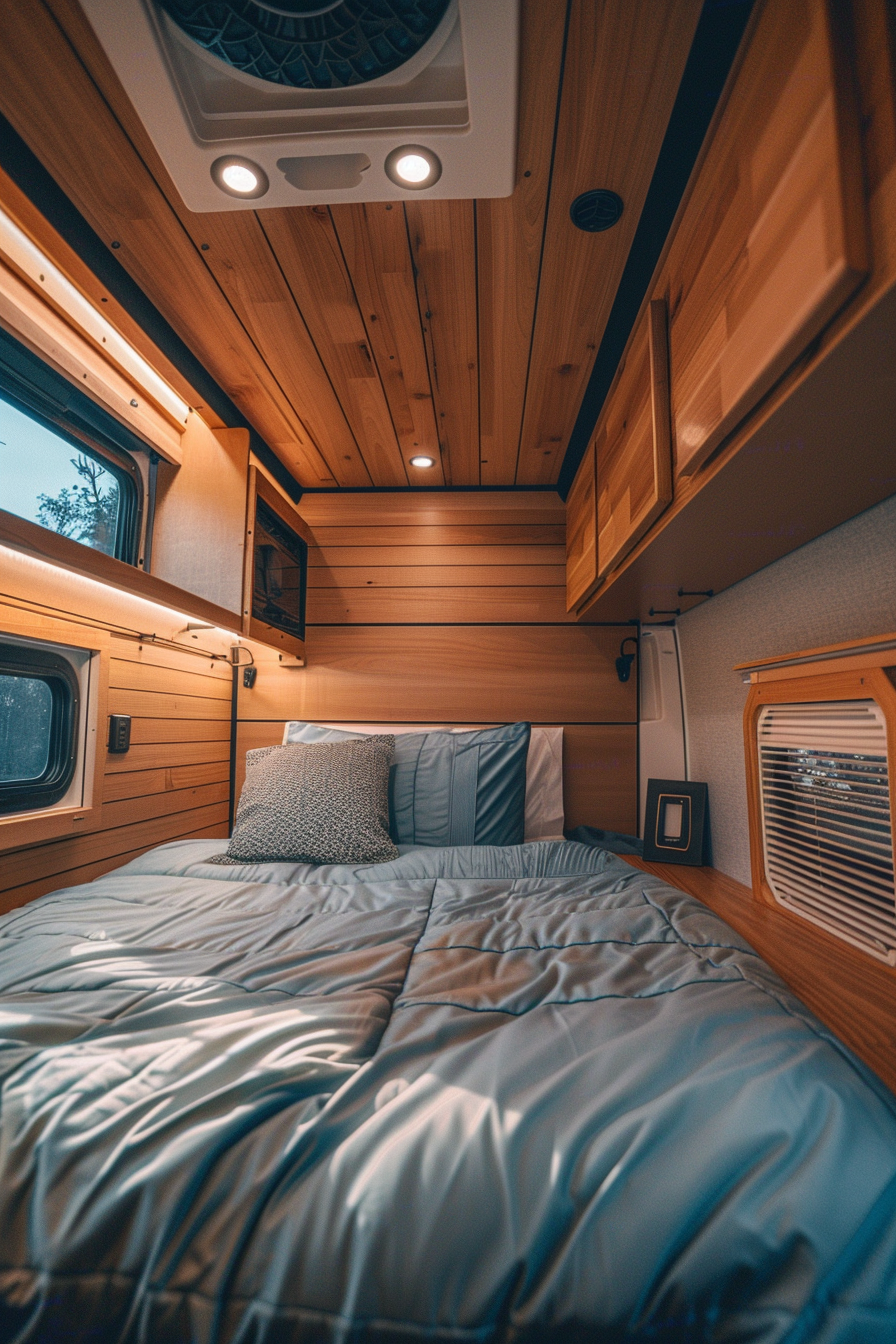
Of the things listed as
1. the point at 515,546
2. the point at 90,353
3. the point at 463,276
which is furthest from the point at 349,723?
the point at 463,276

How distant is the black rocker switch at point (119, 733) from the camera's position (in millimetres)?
1803

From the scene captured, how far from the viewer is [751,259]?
788 mm

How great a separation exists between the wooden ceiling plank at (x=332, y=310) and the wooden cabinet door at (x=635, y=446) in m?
0.73

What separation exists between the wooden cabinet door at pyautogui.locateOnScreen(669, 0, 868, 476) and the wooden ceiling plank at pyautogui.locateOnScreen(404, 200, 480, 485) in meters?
0.51

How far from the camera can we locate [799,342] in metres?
0.68

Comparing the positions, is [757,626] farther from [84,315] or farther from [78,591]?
[84,315]

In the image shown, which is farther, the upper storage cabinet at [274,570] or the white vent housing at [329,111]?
the upper storage cabinet at [274,570]

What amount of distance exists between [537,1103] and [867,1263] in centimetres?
28

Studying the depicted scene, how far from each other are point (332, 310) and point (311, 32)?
2.34 feet

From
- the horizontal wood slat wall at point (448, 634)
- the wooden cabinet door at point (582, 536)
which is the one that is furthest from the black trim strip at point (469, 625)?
the wooden cabinet door at point (582, 536)

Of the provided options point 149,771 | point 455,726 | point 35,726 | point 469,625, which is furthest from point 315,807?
point 469,625

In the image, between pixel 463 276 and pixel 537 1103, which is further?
pixel 463 276

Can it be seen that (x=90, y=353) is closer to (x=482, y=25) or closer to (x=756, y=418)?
(x=482, y=25)

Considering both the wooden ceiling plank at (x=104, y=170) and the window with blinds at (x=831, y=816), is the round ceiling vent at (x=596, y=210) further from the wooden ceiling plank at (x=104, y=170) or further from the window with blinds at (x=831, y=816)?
the window with blinds at (x=831, y=816)
